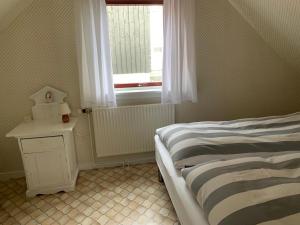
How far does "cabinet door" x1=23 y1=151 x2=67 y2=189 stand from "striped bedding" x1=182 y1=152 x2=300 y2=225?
133 cm

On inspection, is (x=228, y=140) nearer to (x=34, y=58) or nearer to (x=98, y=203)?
(x=98, y=203)

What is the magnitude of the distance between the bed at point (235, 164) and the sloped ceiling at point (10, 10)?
69.6 inches

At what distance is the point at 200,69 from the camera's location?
2.73m

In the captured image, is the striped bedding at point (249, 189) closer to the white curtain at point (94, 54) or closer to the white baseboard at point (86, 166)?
the white curtain at point (94, 54)

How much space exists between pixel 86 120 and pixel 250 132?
68.0 inches

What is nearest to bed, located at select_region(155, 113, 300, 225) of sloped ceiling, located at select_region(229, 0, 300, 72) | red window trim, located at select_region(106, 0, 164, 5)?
sloped ceiling, located at select_region(229, 0, 300, 72)

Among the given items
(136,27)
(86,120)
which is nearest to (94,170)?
(86,120)

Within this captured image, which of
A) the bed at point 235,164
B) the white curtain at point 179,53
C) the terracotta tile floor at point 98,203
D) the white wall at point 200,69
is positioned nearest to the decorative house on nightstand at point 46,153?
the terracotta tile floor at point 98,203

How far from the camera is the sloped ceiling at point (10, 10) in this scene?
6.59ft

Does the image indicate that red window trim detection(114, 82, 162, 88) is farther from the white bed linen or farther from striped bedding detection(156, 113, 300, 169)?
the white bed linen

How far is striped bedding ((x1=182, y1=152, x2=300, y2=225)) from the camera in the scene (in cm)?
98

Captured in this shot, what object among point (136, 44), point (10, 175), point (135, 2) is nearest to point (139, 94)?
point (136, 44)

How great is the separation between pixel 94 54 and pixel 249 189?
6.16 ft

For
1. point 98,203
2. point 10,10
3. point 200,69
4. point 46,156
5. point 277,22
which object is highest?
point 10,10
